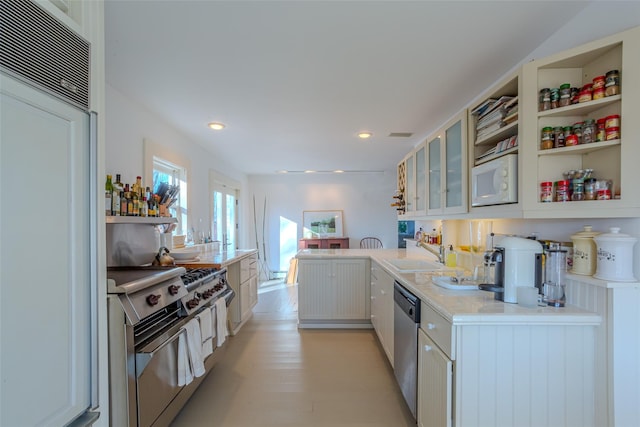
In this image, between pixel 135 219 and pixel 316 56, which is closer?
pixel 316 56

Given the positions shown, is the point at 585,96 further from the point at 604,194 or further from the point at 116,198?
the point at 116,198

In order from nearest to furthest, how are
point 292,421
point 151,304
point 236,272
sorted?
point 151,304 < point 292,421 < point 236,272

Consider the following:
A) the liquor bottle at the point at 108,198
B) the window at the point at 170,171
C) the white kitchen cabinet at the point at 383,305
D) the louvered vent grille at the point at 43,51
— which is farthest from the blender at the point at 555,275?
the window at the point at 170,171

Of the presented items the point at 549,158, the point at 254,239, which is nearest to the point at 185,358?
the point at 549,158

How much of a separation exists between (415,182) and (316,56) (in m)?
1.71

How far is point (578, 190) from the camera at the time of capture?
1.26 metres

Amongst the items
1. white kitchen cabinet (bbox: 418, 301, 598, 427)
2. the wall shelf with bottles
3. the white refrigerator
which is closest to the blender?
white kitchen cabinet (bbox: 418, 301, 598, 427)

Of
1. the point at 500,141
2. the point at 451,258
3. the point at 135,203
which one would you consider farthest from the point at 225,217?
the point at 500,141

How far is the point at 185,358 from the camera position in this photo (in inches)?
69.6

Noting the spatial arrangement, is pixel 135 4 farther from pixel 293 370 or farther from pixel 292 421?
pixel 293 370

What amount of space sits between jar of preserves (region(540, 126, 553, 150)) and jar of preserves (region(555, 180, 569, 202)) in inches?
6.8

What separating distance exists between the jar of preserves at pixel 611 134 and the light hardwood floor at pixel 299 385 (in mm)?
1854

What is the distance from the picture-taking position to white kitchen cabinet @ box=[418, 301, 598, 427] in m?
1.24

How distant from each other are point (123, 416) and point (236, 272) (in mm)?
1922
